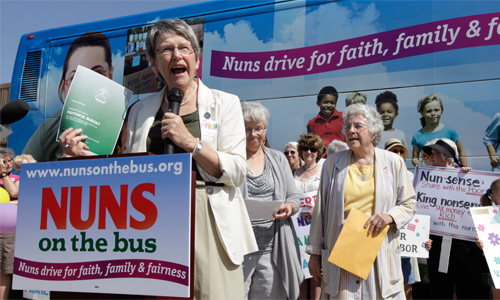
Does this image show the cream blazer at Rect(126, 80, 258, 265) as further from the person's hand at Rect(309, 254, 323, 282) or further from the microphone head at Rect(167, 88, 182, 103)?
the person's hand at Rect(309, 254, 323, 282)

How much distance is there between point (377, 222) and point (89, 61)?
6355mm

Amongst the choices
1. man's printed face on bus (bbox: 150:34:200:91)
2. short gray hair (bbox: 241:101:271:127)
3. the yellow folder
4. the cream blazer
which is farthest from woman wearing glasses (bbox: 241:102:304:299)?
man's printed face on bus (bbox: 150:34:200:91)

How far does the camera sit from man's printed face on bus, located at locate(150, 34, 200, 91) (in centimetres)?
205

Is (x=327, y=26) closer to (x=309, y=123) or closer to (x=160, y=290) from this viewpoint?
(x=309, y=123)

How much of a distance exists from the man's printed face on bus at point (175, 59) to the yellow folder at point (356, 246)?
1.40m

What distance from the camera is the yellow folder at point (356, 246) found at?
2793 mm

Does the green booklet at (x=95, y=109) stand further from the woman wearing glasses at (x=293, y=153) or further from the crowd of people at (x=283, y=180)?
the woman wearing glasses at (x=293, y=153)

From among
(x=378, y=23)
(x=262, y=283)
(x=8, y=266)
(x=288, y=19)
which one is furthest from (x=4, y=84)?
(x=262, y=283)

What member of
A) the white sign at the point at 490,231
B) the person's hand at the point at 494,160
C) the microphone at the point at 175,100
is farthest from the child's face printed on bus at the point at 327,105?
the microphone at the point at 175,100

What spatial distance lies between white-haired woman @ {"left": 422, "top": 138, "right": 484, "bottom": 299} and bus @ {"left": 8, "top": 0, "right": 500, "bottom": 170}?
340 millimetres

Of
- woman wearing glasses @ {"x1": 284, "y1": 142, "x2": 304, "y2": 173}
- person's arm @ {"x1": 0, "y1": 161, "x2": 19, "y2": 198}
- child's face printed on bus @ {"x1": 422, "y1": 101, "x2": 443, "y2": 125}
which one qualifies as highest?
child's face printed on bus @ {"x1": 422, "y1": 101, "x2": 443, "y2": 125}

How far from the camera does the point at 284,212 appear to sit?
12.1 feet

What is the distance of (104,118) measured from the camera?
2.08 m

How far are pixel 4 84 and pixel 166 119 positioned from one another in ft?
40.2
